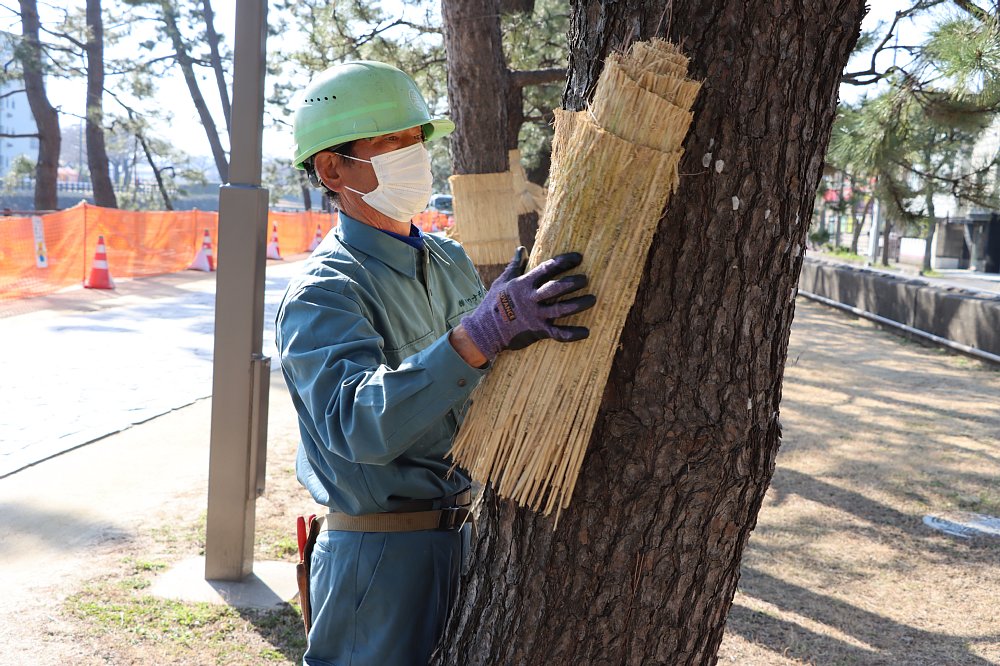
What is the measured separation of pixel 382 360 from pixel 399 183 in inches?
21.1

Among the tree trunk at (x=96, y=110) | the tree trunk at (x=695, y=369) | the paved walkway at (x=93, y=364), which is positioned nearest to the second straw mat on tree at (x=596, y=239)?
the tree trunk at (x=695, y=369)

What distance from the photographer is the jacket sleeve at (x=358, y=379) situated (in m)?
1.40

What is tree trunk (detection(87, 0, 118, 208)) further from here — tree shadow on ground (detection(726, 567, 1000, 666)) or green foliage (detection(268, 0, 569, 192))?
tree shadow on ground (detection(726, 567, 1000, 666))

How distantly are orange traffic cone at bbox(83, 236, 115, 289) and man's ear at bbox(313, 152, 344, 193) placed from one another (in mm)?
13530

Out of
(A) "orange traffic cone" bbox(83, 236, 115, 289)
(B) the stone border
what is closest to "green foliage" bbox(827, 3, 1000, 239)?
(B) the stone border

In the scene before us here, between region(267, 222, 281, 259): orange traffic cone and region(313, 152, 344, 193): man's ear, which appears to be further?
region(267, 222, 281, 259): orange traffic cone

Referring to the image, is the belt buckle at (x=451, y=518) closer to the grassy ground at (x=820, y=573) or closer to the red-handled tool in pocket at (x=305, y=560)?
the red-handled tool in pocket at (x=305, y=560)

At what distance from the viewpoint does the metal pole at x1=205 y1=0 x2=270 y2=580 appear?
399cm

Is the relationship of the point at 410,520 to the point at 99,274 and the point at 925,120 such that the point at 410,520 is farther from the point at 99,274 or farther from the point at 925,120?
the point at 99,274

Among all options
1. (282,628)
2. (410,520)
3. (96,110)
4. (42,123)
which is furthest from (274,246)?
(410,520)

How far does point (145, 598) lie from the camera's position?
13.1 ft

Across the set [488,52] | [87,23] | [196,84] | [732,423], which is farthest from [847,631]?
[196,84]

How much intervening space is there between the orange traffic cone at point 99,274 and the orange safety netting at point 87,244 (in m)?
0.41

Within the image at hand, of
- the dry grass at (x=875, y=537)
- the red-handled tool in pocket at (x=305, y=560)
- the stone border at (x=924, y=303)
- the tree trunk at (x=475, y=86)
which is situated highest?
the tree trunk at (x=475, y=86)
